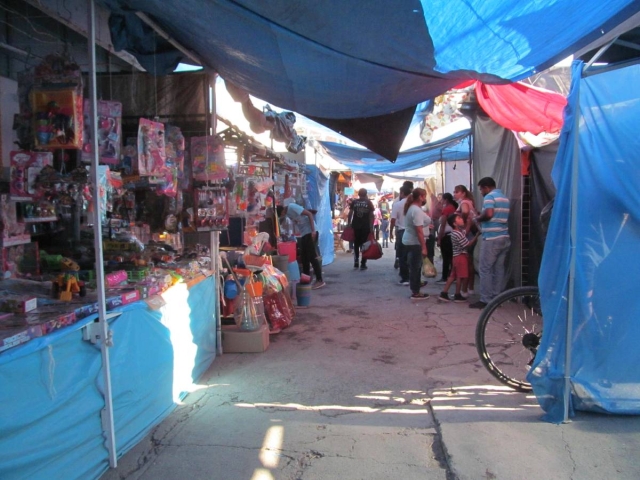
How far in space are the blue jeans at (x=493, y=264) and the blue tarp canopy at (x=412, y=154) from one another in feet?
14.2

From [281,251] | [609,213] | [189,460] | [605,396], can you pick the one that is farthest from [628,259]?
[281,251]

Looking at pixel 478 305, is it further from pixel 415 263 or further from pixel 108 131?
pixel 108 131

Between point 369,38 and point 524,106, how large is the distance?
10.7 feet

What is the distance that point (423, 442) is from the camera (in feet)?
11.0

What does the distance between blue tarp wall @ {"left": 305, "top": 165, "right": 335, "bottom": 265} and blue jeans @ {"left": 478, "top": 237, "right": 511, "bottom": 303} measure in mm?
5440

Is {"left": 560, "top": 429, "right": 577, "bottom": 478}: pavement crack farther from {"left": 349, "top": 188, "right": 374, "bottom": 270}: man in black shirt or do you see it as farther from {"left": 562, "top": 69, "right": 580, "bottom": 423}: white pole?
{"left": 349, "top": 188, "right": 374, "bottom": 270}: man in black shirt

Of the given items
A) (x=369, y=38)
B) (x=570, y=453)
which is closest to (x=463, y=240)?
(x=570, y=453)

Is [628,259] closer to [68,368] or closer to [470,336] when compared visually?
[470,336]

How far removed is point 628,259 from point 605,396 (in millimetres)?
965

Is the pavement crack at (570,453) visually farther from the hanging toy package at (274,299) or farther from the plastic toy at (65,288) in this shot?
the hanging toy package at (274,299)

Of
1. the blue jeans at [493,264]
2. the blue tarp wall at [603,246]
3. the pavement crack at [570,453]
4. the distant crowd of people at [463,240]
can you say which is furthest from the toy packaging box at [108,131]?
the blue jeans at [493,264]

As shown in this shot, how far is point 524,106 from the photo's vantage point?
5.82 meters

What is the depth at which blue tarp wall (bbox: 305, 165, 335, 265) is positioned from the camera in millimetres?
12320

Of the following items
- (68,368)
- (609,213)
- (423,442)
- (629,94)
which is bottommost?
(423,442)
